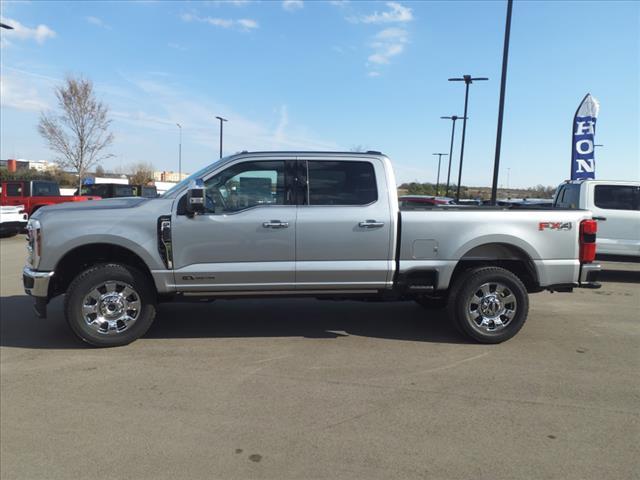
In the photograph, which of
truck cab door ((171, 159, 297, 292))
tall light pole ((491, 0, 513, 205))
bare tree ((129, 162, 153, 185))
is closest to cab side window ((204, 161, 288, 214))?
truck cab door ((171, 159, 297, 292))

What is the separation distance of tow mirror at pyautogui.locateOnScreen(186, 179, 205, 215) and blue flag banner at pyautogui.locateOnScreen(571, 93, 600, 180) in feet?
58.7

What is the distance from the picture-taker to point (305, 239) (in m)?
5.11

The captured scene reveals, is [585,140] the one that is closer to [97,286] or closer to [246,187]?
[246,187]

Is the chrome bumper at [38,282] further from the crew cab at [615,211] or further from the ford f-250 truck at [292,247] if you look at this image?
the crew cab at [615,211]

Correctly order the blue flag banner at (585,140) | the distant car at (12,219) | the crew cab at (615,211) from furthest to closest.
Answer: the blue flag banner at (585,140), the distant car at (12,219), the crew cab at (615,211)

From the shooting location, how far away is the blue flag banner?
18.8 metres

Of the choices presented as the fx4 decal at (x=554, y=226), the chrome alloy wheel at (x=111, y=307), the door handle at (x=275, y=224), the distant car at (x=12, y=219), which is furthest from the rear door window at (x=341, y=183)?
the distant car at (x=12, y=219)

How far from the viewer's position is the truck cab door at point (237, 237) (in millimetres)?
4992

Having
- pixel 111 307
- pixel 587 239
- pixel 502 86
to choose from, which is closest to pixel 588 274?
pixel 587 239

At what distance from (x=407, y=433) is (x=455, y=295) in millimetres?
2253

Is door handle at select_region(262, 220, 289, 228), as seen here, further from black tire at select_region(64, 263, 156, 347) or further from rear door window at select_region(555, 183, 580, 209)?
rear door window at select_region(555, 183, 580, 209)

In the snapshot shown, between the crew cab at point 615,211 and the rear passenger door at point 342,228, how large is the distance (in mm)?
6116

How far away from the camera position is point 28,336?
5473 mm

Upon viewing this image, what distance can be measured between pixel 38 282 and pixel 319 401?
3.13m
